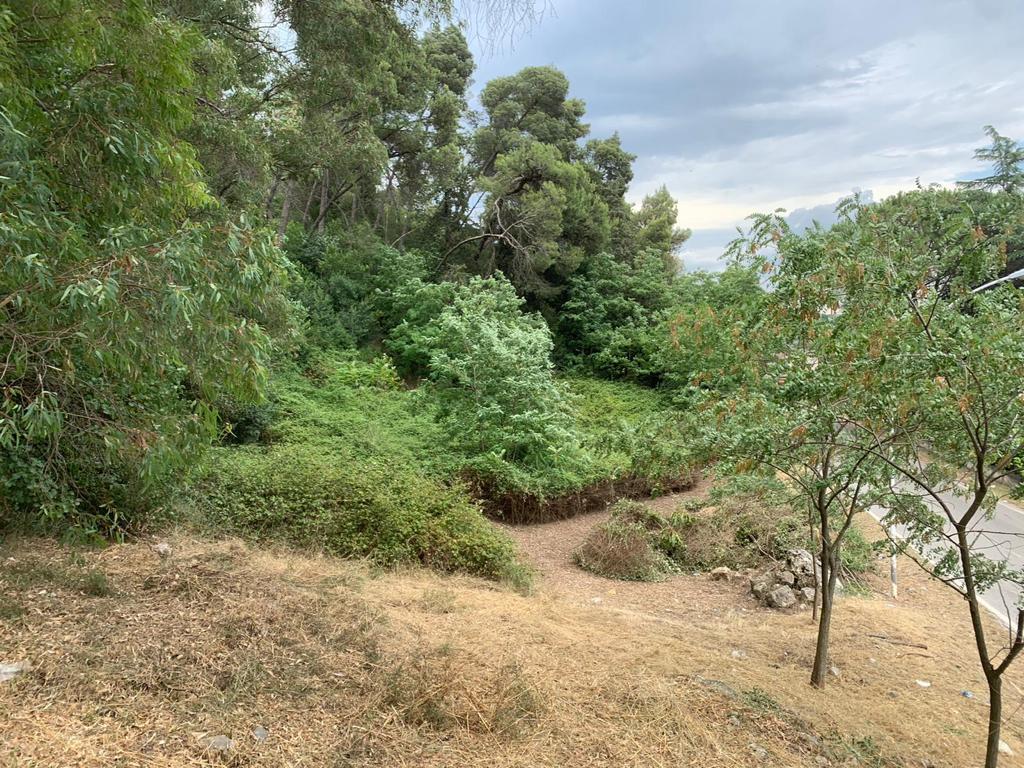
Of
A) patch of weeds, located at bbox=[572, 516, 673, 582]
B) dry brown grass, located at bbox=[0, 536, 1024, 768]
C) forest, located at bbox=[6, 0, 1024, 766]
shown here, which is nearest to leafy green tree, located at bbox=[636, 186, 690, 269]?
forest, located at bbox=[6, 0, 1024, 766]

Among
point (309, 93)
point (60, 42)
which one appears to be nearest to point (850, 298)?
point (60, 42)

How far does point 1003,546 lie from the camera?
33.2ft

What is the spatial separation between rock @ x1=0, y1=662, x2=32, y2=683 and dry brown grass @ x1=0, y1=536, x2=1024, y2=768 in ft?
0.14

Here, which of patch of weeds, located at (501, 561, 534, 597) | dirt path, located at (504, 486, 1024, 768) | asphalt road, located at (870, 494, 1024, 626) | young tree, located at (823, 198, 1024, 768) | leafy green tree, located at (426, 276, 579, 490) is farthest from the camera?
leafy green tree, located at (426, 276, 579, 490)

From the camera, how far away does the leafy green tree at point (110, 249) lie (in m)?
2.52

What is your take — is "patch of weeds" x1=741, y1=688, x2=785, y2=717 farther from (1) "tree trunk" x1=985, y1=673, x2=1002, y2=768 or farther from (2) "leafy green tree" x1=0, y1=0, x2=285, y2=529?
(2) "leafy green tree" x1=0, y1=0, x2=285, y2=529

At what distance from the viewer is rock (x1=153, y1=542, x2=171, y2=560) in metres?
5.19

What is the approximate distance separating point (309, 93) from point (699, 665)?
8.40 metres

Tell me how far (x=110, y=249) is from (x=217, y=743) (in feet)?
7.13

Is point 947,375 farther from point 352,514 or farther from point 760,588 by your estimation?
point 352,514

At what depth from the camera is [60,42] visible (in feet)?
9.98

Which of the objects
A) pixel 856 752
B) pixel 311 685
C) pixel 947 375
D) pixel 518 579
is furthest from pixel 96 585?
pixel 947 375

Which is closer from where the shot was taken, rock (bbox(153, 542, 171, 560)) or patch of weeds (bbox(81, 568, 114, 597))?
patch of weeds (bbox(81, 568, 114, 597))

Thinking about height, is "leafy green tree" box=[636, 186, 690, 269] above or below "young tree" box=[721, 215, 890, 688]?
above
